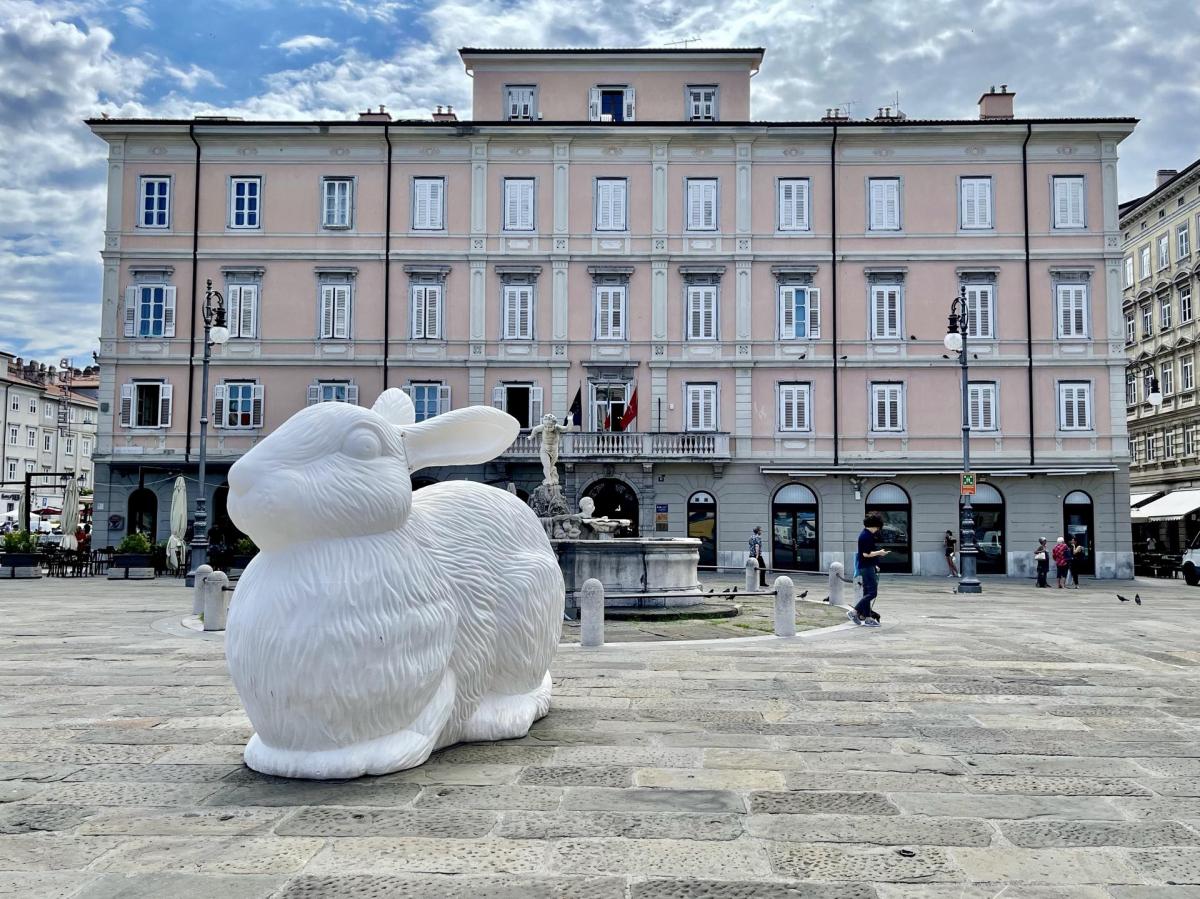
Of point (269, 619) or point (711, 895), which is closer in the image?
point (711, 895)

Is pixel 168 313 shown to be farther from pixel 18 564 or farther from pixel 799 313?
pixel 799 313

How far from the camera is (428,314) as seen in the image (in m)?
31.0

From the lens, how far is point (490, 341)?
31.0 meters

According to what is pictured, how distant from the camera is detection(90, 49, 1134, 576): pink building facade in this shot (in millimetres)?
30562

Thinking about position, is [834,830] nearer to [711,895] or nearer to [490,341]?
[711,895]

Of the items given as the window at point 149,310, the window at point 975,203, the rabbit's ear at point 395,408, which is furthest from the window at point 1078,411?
the rabbit's ear at point 395,408

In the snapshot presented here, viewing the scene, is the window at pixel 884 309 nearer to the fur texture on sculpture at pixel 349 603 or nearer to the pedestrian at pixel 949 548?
the pedestrian at pixel 949 548

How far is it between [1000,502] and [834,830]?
28618 mm

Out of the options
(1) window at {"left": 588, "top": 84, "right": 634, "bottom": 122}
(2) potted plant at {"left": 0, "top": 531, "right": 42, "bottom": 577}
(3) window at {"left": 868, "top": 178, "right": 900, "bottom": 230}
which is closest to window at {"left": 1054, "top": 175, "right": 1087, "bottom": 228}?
(3) window at {"left": 868, "top": 178, "right": 900, "bottom": 230}

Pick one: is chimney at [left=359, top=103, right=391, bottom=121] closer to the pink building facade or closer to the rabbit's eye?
the pink building facade

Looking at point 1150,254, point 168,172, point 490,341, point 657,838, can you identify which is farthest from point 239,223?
point 1150,254

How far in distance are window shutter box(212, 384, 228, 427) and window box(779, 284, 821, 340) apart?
18.5 meters

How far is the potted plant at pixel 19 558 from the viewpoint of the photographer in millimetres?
25125

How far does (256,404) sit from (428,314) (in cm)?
640
